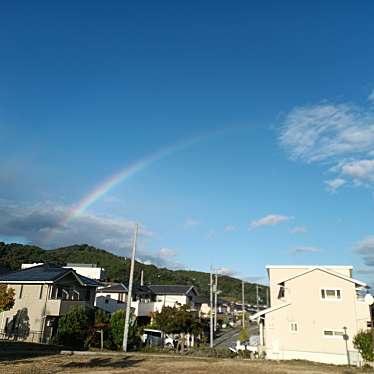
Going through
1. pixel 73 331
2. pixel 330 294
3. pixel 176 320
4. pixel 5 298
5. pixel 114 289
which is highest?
pixel 114 289

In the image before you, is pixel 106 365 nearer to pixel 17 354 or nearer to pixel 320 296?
pixel 17 354

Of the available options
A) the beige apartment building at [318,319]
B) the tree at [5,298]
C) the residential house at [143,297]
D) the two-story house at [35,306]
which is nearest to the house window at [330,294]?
the beige apartment building at [318,319]

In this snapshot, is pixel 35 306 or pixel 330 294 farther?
pixel 35 306

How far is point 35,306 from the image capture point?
27828 millimetres

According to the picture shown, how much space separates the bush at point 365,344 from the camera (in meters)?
20.9

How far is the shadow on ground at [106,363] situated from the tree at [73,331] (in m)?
6.91

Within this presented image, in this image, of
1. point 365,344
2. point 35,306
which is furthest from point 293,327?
point 35,306

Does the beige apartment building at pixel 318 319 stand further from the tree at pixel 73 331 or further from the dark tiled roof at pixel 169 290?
the dark tiled roof at pixel 169 290

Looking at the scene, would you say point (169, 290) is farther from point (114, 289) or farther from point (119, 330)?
point (119, 330)

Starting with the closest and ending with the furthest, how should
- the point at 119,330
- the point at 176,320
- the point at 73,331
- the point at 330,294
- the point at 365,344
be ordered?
1. the point at 365,344
2. the point at 330,294
3. the point at 73,331
4. the point at 119,330
5. the point at 176,320

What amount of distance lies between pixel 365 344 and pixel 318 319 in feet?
12.3

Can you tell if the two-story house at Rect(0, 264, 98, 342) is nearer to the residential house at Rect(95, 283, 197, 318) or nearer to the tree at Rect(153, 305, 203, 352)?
the tree at Rect(153, 305, 203, 352)

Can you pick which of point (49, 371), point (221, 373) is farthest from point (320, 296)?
point (49, 371)

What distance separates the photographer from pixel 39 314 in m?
27.6
